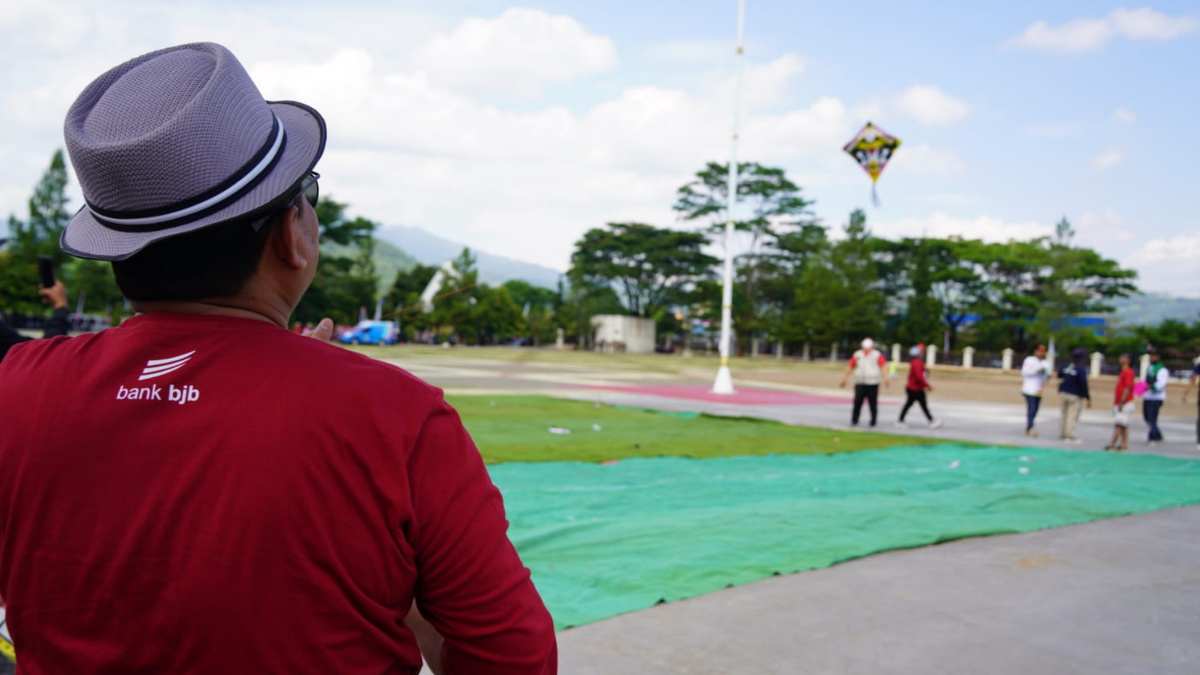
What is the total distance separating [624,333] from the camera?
66.8 meters

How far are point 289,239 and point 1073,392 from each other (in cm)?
1496

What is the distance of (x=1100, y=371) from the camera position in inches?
1839

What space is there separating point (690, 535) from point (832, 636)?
181 cm

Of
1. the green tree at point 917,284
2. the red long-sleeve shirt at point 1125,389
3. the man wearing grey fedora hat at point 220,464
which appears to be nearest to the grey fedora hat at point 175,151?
the man wearing grey fedora hat at point 220,464

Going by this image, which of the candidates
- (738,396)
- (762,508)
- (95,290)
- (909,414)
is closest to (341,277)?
(95,290)

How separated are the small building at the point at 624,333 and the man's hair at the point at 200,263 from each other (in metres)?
64.8

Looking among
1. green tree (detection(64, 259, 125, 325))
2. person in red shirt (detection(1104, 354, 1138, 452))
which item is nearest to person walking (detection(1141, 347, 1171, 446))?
person in red shirt (detection(1104, 354, 1138, 452))

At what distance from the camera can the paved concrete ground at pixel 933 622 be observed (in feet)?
11.9

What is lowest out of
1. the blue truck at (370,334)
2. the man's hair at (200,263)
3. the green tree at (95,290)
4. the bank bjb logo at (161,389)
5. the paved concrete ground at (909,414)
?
the paved concrete ground at (909,414)

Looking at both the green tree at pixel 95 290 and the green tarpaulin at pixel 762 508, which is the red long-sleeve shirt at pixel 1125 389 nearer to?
the green tarpaulin at pixel 762 508

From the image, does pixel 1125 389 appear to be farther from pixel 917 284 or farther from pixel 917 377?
pixel 917 284

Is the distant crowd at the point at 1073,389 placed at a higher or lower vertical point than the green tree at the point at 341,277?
lower

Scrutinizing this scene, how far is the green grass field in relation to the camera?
404 inches

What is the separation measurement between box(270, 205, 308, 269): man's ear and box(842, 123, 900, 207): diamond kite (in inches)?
772
